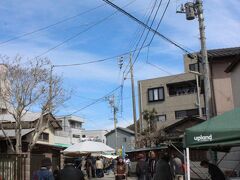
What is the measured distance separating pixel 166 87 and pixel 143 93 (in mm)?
3409

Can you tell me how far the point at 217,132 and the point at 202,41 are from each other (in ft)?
27.3

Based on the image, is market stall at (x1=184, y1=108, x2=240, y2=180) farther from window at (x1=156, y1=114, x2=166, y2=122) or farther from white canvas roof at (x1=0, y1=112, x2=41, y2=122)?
window at (x1=156, y1=114, x2=166, y2=122)

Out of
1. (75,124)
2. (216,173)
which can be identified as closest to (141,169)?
(216,173)

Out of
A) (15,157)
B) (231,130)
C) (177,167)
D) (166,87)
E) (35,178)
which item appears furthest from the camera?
(166,87)

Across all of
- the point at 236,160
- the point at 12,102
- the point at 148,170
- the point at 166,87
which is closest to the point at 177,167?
the point at 148,170

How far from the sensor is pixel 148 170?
1642cm

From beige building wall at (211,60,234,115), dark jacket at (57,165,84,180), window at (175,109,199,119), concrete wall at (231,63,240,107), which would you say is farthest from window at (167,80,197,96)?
dark jacket at (57,165,84,180)

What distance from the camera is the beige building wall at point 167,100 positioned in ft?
170

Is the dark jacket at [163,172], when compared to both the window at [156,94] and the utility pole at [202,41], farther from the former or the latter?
the window at [156,94]

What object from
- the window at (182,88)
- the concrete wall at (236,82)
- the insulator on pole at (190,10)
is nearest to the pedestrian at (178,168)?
the insulator on pole at (190,10)

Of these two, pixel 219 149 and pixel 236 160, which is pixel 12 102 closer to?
pixel 236 160

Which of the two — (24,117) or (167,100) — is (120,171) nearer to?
(24,117)

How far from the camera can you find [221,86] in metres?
28.8

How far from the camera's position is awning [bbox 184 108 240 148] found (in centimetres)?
806
